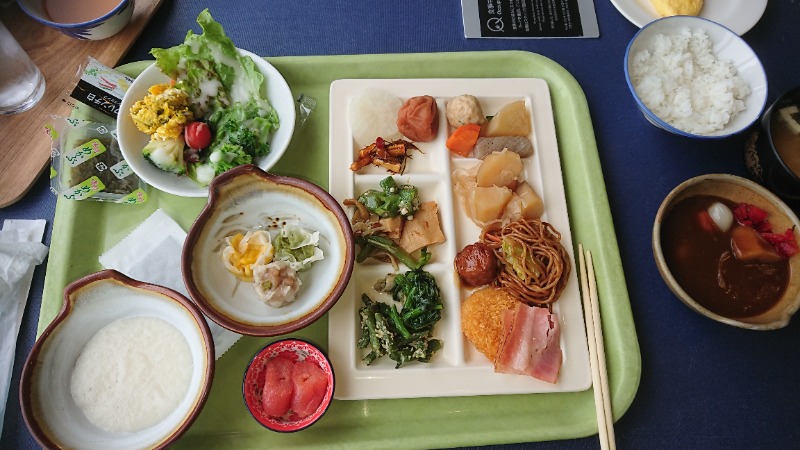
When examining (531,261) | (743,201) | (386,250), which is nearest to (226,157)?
(386,250)

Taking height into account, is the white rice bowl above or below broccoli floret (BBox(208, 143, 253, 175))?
above

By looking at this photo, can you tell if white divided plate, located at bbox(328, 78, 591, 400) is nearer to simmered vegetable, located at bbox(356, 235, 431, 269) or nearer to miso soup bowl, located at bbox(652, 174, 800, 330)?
simmered vegetable, located at bbox(356, 235, 431, 269)

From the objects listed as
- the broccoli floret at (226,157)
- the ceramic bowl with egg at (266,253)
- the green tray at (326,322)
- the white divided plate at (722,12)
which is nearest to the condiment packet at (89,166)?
the green tray at (326,322)

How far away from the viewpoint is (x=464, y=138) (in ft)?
6.60

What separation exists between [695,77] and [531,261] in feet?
3.89

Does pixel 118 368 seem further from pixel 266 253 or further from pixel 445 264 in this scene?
pixel 445 264

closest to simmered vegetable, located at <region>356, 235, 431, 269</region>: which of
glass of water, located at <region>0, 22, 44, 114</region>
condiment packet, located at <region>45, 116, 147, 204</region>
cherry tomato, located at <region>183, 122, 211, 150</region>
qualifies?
cherry tomato, located at <region>183, 122, 211, 150</region>

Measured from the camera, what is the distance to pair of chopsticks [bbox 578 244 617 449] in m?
1.65

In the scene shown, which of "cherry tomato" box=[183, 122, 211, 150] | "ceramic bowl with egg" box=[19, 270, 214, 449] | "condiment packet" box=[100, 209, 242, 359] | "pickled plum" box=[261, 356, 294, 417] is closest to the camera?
"ceramic bowl with egg" box=[19, 270, 214, 449]

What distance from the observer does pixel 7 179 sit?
193 cm

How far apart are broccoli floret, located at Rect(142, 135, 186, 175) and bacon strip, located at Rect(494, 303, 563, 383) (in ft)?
4.22

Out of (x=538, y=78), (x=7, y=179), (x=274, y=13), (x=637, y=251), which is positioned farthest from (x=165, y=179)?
(x=637, y=251)

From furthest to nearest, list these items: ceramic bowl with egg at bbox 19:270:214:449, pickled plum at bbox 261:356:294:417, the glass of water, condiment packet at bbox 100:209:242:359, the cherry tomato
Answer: the glass of water, the cherry tomato, condiment packet at bbox 100:209:242:359, pickled plum at bbox 261:356:294:417, ceramic bowl with egg at bbox 19:270:214:449

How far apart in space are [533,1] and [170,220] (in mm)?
1906
